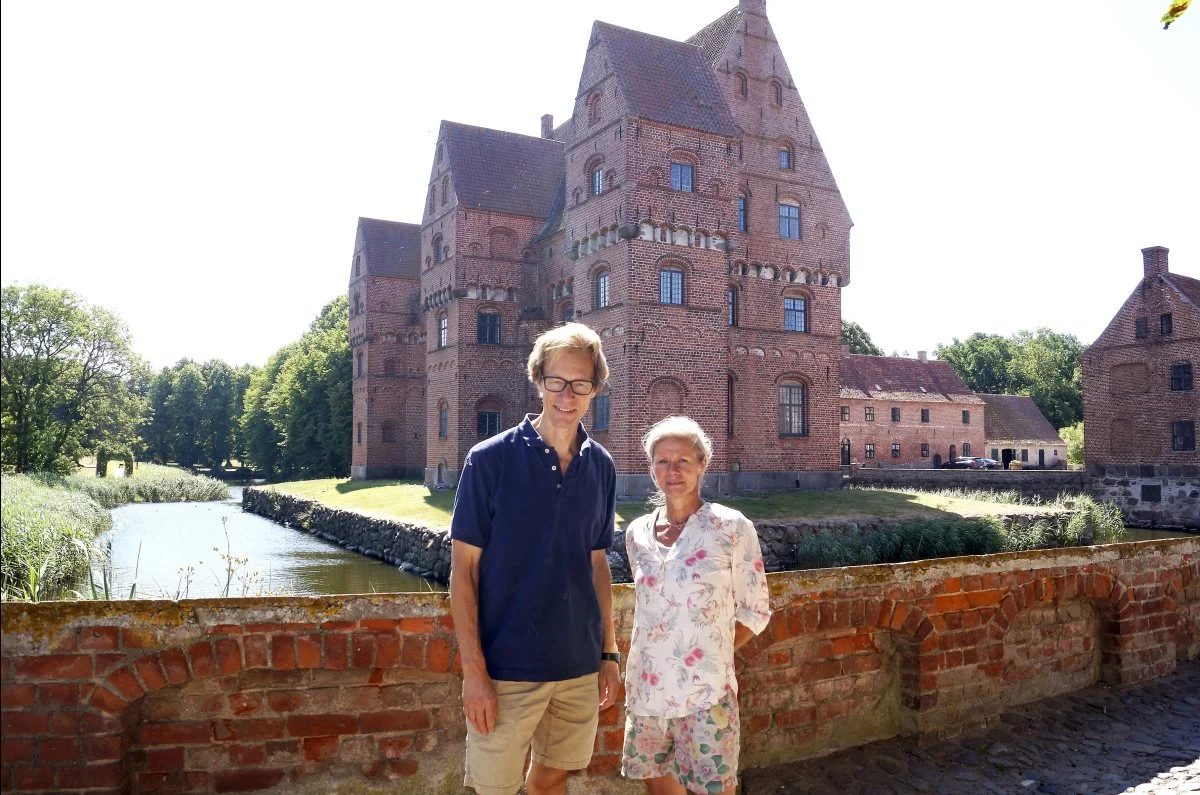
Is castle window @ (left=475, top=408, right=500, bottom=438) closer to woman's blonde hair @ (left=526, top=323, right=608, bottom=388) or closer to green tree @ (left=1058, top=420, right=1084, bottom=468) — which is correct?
woman's blonde hair @ (left=526, top=323, right=608, bottom=388)

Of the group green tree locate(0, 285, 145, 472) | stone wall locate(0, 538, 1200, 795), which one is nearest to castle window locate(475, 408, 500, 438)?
green tree locate(0, 285, 145, 472)

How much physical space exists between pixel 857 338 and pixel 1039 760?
72158 mm

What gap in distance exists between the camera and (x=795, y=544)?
19453mm

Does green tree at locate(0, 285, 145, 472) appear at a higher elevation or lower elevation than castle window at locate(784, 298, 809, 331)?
lower

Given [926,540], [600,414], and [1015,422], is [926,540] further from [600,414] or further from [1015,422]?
[1015,422]

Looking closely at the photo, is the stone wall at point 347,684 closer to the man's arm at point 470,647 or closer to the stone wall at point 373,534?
the man's arm at point 470,647

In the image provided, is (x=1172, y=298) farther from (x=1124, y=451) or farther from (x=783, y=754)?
(x=783, y=754)

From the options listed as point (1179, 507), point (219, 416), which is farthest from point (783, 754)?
point (219, 416)

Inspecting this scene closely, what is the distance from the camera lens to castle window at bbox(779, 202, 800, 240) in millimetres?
27906

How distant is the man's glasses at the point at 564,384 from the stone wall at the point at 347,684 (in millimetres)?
1098

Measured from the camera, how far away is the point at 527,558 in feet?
9.71

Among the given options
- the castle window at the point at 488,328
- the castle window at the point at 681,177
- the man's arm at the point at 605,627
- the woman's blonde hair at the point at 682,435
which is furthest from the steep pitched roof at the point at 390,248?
the man's arm at the point at 605,627

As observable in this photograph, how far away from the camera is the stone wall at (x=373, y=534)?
20.7 metres

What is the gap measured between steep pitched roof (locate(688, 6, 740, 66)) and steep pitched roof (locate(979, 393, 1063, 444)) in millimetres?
41898
